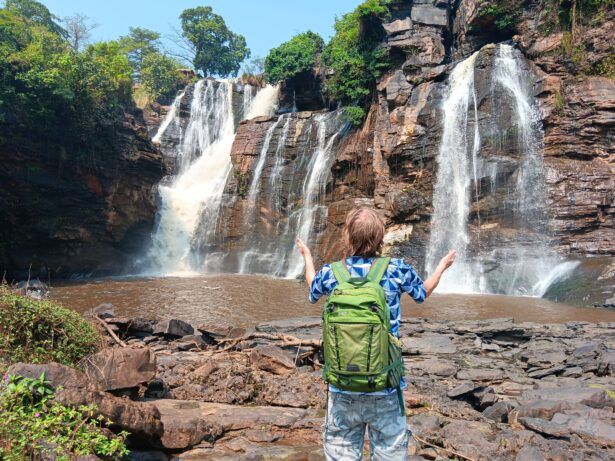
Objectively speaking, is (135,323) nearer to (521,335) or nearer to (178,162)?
(521,335)

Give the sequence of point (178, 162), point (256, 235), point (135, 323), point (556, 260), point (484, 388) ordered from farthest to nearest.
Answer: point (178, 162), point (256, 235), point (556, 260), point (135, 323), point (484, 388)

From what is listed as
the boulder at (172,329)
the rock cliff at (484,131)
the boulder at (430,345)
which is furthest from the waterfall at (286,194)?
the boulder at (430,345)

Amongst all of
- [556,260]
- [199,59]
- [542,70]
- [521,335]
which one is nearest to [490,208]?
[556,260]

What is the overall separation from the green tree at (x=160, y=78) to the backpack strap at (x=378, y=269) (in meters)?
38.8

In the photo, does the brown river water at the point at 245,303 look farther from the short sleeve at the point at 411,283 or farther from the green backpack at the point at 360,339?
the green backpack at the point at 360,339

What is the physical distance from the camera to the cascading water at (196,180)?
26312mm

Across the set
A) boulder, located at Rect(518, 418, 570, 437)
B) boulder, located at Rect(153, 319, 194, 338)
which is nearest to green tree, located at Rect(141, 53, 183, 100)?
boulder, located at Rect(153, 319, 194, 338)

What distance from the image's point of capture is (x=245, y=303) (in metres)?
15.6

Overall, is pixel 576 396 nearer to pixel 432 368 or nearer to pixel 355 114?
pixel 432 368

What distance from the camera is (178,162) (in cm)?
3114

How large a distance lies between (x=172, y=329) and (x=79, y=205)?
16618 mm

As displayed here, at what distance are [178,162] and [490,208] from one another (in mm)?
19086

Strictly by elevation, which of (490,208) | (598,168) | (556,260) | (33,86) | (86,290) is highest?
(33,86)

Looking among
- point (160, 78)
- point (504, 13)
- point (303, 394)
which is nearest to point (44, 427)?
point (303, 394)
